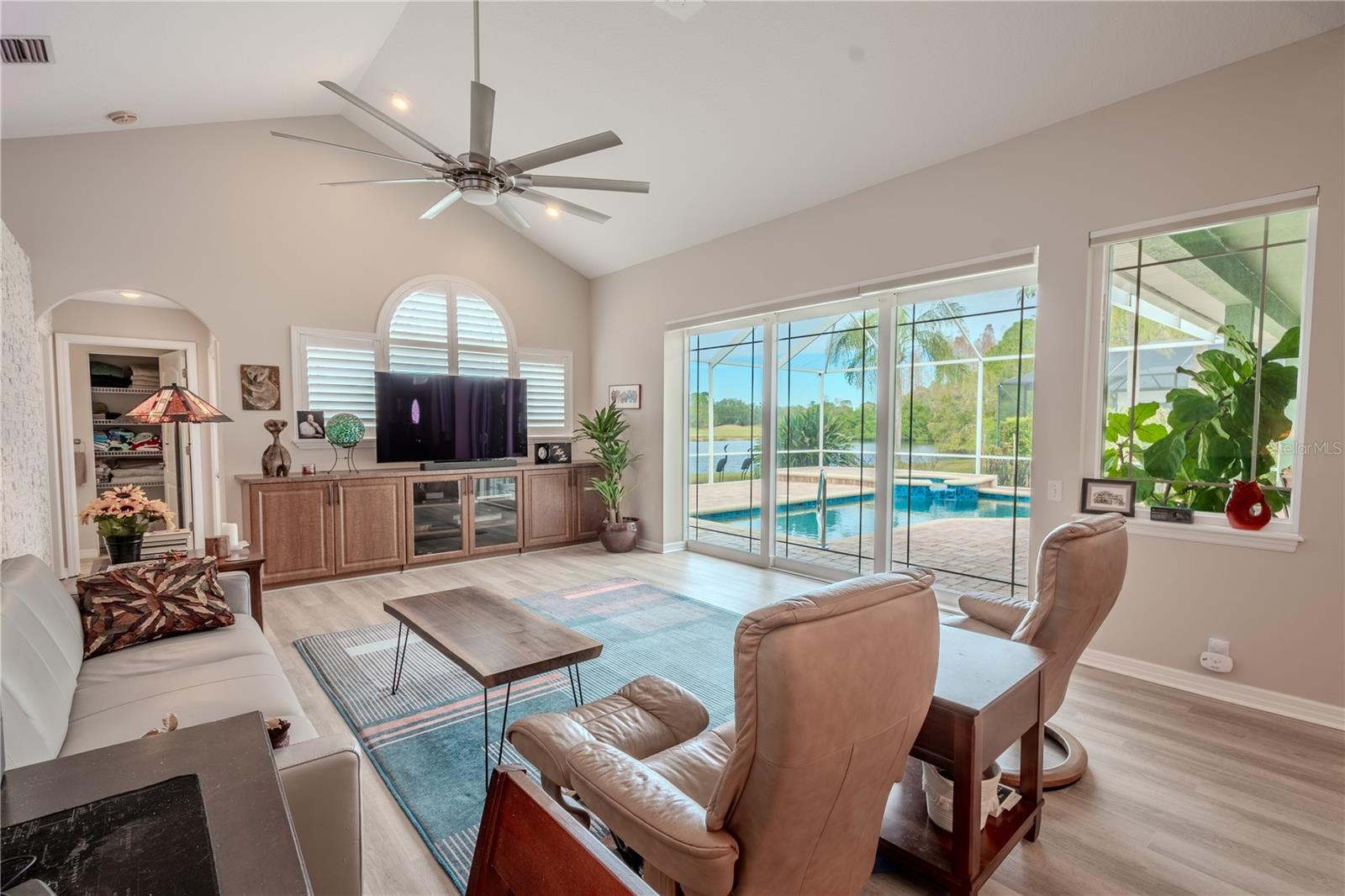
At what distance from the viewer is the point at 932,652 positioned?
1.34 m

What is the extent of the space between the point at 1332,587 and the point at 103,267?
7.86 m

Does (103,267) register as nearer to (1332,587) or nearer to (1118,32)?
(1118,32)

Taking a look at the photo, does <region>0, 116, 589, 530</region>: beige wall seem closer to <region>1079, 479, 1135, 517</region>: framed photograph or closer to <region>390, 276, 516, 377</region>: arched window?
<region>390, 276, 516, 377</region>: arched window

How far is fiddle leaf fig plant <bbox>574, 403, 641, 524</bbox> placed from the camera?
21.7 ft

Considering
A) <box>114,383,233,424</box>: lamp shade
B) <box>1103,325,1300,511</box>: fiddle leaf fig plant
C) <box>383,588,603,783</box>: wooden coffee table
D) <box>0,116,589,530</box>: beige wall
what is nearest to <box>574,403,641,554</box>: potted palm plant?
<box>0,116,589,530</box>: beige wall

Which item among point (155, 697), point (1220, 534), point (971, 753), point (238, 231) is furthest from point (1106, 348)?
point (238, 231)

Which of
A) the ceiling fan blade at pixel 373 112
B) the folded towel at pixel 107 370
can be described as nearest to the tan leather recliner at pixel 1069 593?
the ceiling fan blade at pixel 373 112

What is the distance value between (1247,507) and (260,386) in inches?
269

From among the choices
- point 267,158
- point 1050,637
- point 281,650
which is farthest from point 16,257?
point 1050,637

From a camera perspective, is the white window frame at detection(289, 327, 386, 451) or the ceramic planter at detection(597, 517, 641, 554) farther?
the ceramic planter at detection(597, 517, 641, 554)

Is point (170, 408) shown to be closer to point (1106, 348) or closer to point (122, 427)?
point (122, 427)

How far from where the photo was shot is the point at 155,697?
83.4 inches

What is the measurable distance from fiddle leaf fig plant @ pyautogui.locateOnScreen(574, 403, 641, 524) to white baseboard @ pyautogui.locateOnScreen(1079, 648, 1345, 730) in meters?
4.38

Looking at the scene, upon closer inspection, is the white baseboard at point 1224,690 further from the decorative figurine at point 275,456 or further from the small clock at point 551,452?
the decorative figurine at point 275,456
